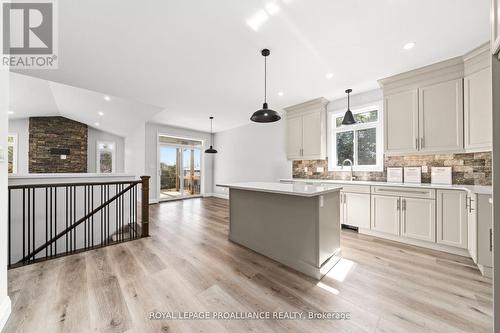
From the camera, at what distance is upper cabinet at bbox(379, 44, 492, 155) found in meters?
2.42

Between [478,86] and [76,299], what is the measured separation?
5.14 metres

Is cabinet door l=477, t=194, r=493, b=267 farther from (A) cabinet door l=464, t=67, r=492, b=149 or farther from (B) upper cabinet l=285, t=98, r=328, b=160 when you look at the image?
(B) upper cabinet l=285, t=98, r=328, b=160

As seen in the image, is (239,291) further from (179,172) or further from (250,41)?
(179,172)

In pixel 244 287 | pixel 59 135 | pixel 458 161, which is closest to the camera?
pixel 244 287

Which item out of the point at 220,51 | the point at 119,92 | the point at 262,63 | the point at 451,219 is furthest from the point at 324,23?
the point at 119,92

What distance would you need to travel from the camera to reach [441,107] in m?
2.82

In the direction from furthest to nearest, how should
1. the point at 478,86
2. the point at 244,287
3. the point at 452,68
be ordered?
1. the point at 452,68
2. the point at 478,86
3. the point at 244,287

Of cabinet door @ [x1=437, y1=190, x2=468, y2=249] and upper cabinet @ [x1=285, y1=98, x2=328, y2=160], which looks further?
upper cabinet @ [x1=285, y1=98, x2=328, y2=160]

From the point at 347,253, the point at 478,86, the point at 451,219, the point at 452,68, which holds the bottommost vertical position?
the point at 347,253

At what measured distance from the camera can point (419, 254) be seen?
8.39ft

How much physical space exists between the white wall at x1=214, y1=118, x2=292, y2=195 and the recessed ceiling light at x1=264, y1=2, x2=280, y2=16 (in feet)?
11.7

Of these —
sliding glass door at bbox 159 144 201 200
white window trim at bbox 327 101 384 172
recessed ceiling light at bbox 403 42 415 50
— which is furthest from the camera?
sliding glass door at bbox 159 144 201 200

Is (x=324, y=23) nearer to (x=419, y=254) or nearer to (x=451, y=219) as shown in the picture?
(x=451, y=219)

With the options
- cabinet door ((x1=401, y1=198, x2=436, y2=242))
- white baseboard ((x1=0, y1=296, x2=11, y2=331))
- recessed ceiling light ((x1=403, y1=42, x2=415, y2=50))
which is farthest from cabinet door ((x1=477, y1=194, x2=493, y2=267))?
white baseboard ((x1=0, y1=296, x2=11, y2=331))
